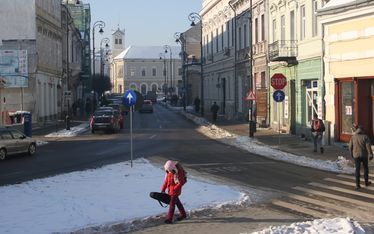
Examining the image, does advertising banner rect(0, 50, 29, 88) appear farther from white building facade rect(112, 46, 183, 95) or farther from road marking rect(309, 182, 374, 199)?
white building facade rect(112, 46, 183, 95)

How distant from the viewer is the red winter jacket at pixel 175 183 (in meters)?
11.9

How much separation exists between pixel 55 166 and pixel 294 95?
17764 millimetres

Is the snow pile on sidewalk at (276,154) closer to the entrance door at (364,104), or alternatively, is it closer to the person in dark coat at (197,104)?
the entrance door at (364,104)

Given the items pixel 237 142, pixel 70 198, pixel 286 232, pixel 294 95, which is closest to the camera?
pixel 286 232

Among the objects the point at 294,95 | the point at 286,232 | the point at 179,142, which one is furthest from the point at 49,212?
the point at 294,95

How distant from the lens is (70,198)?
46.1 feet

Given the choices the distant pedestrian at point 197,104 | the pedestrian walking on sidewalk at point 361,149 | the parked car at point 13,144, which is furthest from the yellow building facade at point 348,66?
the distant pedestrian at point 197,104

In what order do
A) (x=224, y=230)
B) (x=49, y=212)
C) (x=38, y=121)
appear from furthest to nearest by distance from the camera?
(x=38, y=121), (x=49, y=212), (x=224, y=230)

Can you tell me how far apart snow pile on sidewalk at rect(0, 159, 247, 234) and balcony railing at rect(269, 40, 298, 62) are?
18103mm

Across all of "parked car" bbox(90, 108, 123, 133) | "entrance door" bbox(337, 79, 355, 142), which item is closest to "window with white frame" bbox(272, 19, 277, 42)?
"entrance door" bbox(337, 79, 355, 142)

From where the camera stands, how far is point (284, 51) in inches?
1396

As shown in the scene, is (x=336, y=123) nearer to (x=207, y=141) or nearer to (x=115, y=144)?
(x=207, y=141)

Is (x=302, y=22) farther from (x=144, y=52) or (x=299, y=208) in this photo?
(x=144, y=52)

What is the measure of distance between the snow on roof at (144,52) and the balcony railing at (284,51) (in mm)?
133705
